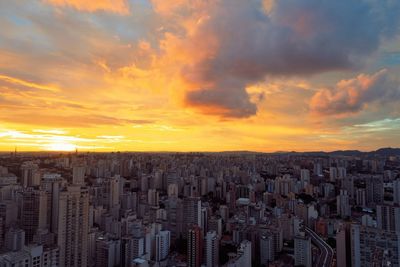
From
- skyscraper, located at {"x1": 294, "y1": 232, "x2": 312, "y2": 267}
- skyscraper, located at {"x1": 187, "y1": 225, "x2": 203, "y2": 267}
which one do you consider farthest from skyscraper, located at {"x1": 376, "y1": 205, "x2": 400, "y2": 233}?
skyscraper, located at {"x1": 187, "y1": 225, "x2": 203, "y2": 267}

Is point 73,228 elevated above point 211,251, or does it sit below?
above

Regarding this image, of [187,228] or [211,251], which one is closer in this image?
[211,251]

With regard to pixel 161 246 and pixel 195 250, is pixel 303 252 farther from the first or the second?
pixel 161 246

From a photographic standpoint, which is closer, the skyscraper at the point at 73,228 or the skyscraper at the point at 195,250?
the skyscraper at the point at 73,228

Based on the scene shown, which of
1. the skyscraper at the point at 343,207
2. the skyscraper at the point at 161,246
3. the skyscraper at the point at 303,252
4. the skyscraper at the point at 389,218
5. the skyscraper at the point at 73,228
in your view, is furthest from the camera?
the skyscraper at the point at 343,207

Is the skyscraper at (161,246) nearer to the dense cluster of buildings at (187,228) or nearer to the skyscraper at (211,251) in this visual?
the dense cluster of buildings at (187,228)

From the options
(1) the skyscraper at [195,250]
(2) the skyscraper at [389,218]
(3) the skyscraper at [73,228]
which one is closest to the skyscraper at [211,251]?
(1) the skyscraper at [195,250]

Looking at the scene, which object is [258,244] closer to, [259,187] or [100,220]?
[100,220]

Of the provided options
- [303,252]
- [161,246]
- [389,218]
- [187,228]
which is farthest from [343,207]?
[161,246]

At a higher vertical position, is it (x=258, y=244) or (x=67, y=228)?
(x=67, y=228)

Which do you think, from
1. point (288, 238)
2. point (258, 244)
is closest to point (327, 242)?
point (288, 238)

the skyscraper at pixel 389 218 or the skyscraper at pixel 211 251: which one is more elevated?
the skyscraper at pixel 389 218
